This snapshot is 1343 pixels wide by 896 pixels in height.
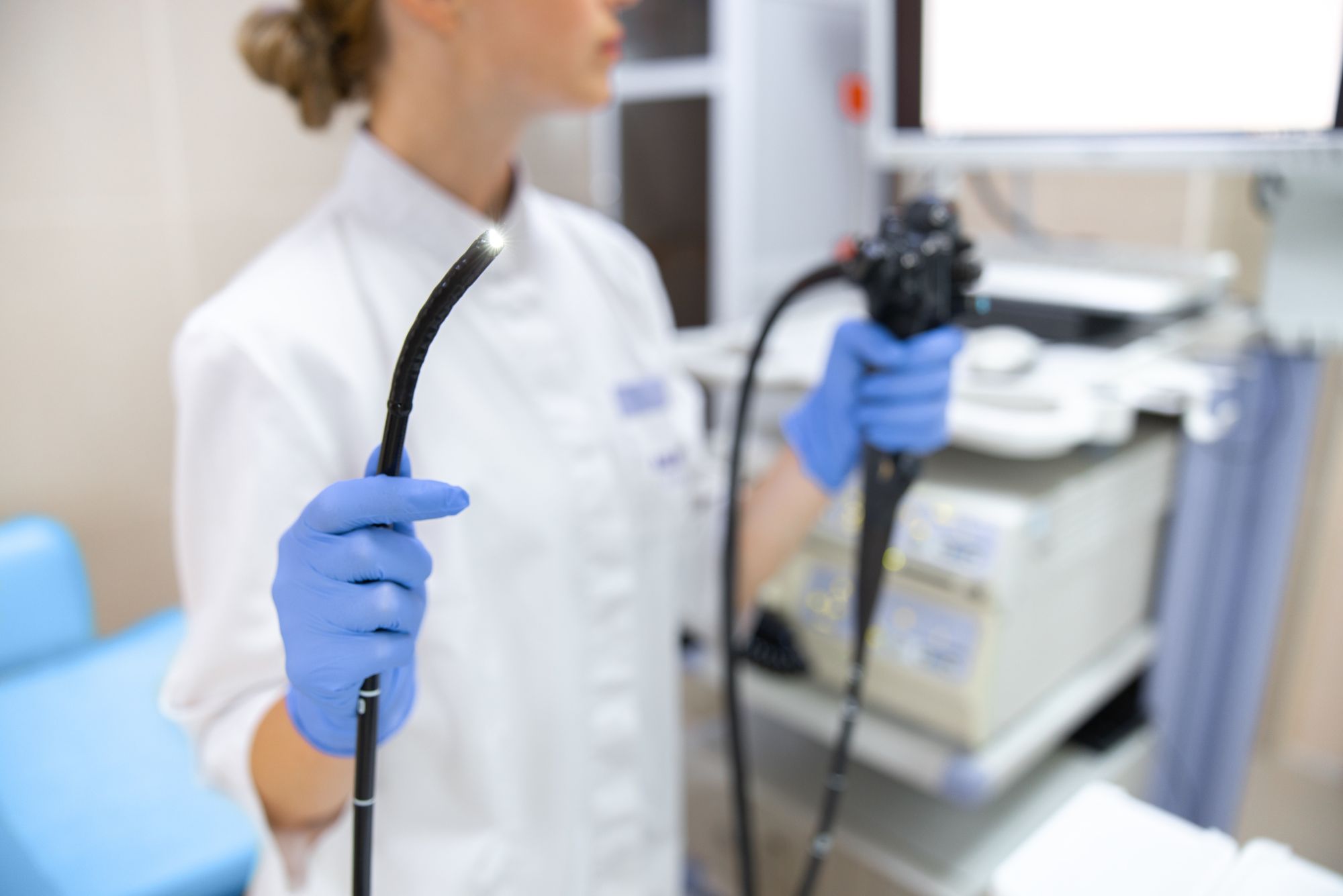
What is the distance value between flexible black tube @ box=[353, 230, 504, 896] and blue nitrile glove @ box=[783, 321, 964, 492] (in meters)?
0.59

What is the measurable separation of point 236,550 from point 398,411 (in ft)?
1.03

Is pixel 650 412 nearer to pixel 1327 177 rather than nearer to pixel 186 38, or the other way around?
pixel 186 38

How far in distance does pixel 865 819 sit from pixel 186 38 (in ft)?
4.14

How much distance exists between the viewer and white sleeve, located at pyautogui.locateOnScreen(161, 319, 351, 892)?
569 mm

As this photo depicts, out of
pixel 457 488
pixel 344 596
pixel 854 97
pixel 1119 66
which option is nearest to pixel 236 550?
pixel 344 596

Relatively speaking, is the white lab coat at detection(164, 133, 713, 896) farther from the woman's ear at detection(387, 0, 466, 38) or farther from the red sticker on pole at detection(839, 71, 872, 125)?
the red sticker on pole at detection(839, 71, 872, 125)

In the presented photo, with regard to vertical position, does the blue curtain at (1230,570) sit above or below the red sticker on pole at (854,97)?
below

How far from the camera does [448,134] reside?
2.43 feet

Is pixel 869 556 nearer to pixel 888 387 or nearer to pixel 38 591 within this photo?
pixel 888 387

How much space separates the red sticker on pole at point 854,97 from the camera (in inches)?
78.0

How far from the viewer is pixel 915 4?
4.50 ft

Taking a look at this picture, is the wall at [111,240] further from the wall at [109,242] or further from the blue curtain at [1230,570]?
the blue curtain at [1230,570]

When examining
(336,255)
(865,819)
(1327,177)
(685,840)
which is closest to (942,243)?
(336,255)

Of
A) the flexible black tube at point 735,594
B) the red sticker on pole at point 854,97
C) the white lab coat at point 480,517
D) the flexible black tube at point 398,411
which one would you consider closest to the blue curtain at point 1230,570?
the flexible black tube at point 735,594
